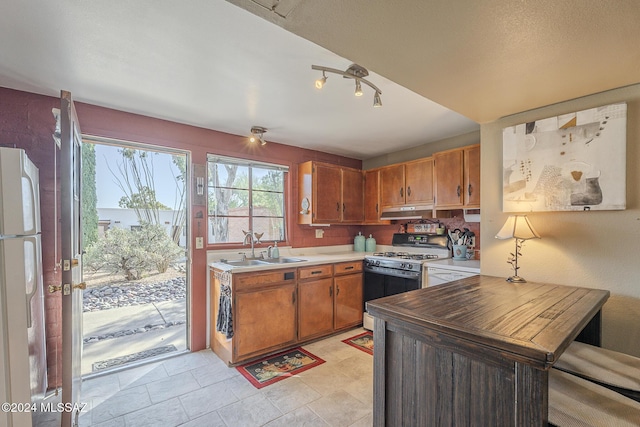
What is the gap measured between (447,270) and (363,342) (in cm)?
127

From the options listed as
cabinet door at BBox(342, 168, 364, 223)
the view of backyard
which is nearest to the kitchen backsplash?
cabinet door at BBox(342, 168, 364, 223)

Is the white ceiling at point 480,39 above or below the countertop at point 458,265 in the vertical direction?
above

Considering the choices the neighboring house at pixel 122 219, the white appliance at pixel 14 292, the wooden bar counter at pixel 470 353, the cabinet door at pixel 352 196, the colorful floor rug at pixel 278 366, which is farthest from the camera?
the cabinet door at pixel 352 196

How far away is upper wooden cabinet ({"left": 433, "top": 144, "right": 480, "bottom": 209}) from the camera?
3002mm

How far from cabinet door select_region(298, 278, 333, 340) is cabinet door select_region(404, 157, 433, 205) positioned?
4.97 ft

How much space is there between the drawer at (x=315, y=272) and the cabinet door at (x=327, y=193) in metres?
0.70

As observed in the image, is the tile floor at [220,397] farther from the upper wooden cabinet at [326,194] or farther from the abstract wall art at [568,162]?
the abstract wall art at [568,162]

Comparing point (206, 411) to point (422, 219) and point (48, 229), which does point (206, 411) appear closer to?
point (48, 229)

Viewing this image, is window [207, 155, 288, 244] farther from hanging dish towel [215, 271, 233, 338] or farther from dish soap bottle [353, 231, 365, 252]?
dish soap bottle [353, 231, 365, 252]

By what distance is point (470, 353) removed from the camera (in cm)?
111

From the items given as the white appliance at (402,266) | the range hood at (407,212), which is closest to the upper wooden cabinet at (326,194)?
the range hood at (407,212)

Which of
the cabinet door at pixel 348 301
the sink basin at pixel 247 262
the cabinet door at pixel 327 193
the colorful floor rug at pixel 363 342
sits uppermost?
the cabinet door at pixel 327 193

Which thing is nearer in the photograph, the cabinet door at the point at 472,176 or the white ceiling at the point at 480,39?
the white ceiling at the point at 480,39

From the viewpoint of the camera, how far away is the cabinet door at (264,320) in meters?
2.69
